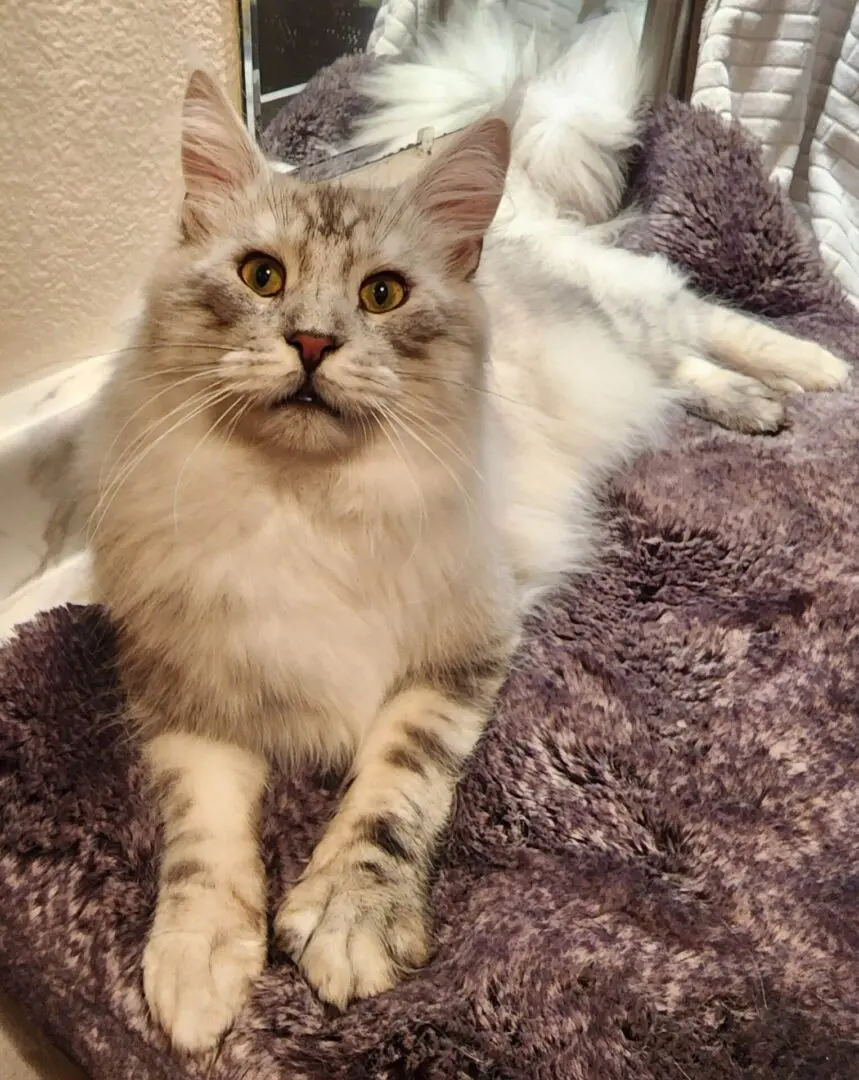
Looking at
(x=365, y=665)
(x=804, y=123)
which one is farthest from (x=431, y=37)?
(x=365, y=665)

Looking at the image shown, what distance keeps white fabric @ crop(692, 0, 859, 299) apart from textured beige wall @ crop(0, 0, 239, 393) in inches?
52.5

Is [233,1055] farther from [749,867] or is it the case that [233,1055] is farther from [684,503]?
[684,503]

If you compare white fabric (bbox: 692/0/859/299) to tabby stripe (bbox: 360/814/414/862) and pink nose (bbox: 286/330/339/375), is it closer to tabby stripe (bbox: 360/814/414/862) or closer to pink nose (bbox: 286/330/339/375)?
pink nose (bbox: 286/330/339/375)

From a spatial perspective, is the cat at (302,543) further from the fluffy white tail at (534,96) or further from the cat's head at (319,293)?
the fluffy white tail at (534,96)

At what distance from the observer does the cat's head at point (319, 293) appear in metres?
0.82

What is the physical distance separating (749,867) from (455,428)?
1.68 feet

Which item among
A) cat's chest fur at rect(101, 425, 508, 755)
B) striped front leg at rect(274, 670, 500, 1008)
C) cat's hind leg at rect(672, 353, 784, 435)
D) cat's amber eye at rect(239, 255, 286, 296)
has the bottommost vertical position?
cat's hind leg at rect(672, 353, 784, 435)

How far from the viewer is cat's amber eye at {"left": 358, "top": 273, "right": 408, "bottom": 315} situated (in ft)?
2.93

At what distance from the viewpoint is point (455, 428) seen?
0.92 metres

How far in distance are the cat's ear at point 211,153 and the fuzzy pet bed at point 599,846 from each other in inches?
19.4

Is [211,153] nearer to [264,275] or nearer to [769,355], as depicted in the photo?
[264,275]

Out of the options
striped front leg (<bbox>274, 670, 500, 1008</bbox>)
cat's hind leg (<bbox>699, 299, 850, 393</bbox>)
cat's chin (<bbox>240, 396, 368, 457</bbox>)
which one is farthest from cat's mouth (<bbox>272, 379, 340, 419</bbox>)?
cat's hind leg (<bbox>699, 299, 850, 393</bbox>)

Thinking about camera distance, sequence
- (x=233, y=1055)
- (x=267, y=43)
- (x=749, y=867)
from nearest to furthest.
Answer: (x=233, y=1055) < (x=749, y=867) < (x=267, y=43)

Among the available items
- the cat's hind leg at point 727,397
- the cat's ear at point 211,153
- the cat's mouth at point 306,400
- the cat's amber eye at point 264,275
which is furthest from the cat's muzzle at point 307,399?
the cat's hind leg at point 727,397
